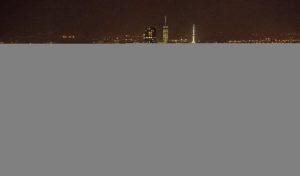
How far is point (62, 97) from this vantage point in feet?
3.63

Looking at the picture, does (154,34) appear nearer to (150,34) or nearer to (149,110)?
(150,34)

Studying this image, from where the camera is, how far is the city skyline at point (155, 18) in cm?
185

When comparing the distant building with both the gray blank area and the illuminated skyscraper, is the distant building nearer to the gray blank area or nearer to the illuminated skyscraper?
the illuminated skyscraper

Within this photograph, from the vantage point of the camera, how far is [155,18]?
6.20 ft

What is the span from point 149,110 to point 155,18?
880mm

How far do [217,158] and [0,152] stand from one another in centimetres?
59

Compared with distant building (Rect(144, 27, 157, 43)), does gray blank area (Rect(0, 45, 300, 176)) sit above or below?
below

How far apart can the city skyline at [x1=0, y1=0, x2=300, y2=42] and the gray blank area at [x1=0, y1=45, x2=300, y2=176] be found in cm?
76

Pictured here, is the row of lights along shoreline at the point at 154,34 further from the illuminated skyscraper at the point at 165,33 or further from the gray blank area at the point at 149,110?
the gray blank area at the point at 149,110

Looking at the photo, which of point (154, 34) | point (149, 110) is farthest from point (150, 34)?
point (149, 110)

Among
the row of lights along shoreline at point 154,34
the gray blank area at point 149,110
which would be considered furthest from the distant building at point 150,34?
the gray blank area at point 149,110

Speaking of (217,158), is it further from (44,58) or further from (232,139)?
(44,58)

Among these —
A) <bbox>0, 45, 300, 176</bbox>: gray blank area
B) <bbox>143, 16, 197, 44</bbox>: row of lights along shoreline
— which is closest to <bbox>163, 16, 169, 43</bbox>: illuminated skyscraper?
<bbox>143, 16, 197, 44</bbox>: row of lights along shoreline

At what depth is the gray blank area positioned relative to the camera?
1.08 m
